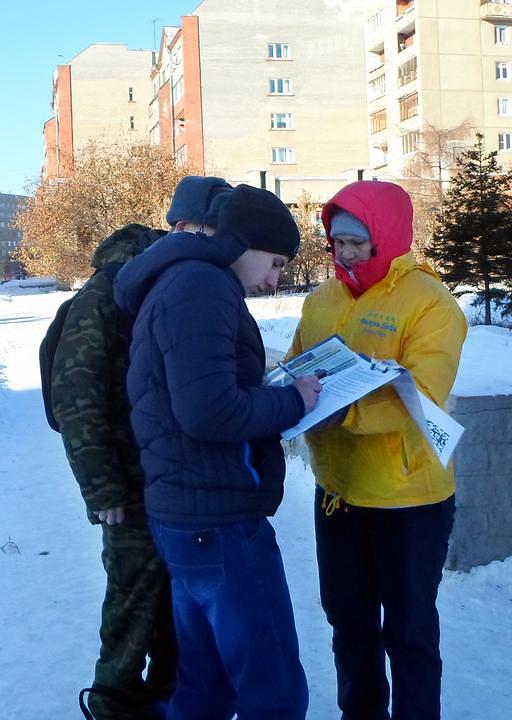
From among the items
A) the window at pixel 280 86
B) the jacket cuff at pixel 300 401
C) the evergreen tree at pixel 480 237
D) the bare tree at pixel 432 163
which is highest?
the window at pixel 280 86

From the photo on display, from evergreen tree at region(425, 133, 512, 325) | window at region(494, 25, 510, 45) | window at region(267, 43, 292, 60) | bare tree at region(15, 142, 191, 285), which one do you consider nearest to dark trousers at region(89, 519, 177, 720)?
evergreen tree at region(425, 133, 512, 325)

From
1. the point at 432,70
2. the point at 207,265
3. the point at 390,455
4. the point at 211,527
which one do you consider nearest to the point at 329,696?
the point at 390,455

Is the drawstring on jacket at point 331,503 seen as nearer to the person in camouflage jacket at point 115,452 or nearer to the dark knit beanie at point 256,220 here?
the person in camouflage jacket at point 115,452

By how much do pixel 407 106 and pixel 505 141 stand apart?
6373 mm

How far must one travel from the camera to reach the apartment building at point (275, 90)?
164 feet

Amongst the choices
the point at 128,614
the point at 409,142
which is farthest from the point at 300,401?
the point at 409,142

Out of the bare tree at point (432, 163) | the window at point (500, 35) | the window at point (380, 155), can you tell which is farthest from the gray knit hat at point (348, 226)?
the window at point (500, 35)

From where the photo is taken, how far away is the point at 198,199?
2.59m

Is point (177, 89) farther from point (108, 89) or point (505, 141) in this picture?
point (505, 141)

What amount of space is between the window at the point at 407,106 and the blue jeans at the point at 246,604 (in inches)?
1983

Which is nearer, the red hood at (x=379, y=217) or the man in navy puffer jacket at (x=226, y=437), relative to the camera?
the man in navy puffer jacket at (x=226, y=437)

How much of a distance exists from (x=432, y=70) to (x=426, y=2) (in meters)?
3.77

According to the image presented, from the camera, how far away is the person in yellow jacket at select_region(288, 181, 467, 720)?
8.42 ft

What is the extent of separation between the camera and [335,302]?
291 centimetres
